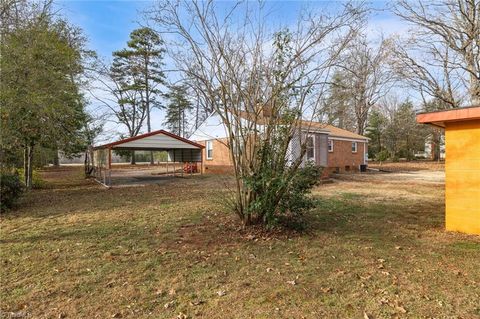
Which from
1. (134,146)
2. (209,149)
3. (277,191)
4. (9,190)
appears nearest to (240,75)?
(277,191)

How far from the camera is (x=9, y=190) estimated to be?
7.76 metres

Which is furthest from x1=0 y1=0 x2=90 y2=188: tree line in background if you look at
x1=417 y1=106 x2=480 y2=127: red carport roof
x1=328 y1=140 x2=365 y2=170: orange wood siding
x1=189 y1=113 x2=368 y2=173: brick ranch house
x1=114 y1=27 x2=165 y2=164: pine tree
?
x1=114 y1=27 x2=165 y2=164: pine tree

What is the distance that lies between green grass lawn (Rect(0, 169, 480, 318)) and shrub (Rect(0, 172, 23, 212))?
1276 millimetres

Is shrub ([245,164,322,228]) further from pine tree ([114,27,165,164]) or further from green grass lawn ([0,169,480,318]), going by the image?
pine tree ([114,27,165,164])

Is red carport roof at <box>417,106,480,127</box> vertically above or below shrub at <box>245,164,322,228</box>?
above

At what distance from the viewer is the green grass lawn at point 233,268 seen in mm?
2844

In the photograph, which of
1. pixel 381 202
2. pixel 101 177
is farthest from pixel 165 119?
pixel 381 202

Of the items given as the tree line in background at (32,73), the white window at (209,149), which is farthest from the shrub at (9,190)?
the white window at (209,149)

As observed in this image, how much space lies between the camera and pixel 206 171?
68.0ft

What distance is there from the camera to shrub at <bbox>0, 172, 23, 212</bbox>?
7.58 meters

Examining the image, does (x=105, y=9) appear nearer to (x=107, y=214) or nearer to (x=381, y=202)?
(x=107, y=214)

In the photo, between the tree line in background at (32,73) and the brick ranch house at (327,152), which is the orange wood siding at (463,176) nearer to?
the tree line in background at (32,73)

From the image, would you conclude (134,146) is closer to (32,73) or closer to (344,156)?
(32,73)

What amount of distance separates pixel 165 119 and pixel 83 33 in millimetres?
23019
